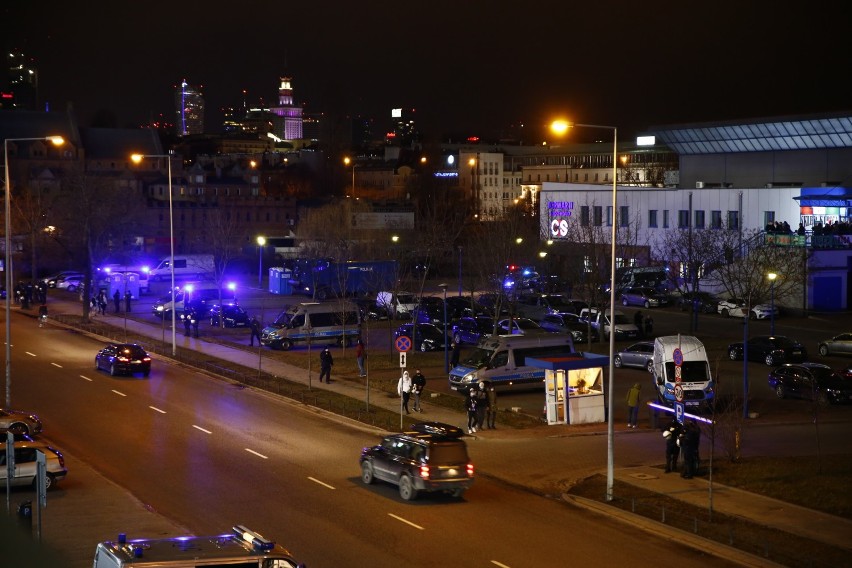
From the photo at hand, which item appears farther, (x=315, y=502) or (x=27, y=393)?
(x=27, y=393)

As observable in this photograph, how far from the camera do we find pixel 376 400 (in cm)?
3425

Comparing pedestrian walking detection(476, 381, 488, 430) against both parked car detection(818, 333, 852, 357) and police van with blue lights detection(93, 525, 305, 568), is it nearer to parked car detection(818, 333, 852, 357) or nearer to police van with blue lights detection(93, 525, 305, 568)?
police van with blue lights detection(93, 525, 305, 568)

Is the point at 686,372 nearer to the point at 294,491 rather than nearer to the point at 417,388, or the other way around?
the point at 417,388

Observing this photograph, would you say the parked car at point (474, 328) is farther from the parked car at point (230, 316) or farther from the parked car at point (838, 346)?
the parked car at point (838, 346)

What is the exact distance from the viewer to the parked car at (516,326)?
154ft

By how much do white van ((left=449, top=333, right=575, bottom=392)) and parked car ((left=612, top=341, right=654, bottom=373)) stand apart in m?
5.79

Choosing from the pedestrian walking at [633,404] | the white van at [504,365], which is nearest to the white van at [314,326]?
the white van at [504,365]

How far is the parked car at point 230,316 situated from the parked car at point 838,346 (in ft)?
97.1

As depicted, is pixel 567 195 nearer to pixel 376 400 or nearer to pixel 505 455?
pixel 376 400

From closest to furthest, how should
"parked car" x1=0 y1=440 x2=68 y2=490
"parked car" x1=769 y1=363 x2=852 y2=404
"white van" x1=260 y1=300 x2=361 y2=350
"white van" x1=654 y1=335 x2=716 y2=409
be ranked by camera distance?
"parked car" x1=0 y1=440 x2=68 y2=490
"white van" x1=654 y1=335 x2=716 y2=409
"parked car" x1=769 y1=363 x2=852 y2=404
"white van" x1=260 y1=300 x2=361 y2=350

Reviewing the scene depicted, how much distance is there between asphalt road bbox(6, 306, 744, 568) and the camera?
17.6 metres

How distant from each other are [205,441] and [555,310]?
106 feet

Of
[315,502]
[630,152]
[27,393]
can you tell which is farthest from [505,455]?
[630,152]

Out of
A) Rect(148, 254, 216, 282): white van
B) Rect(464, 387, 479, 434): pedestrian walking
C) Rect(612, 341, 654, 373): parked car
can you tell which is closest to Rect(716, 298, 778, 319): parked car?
Rect(612, 341, 654, 373): parked car
